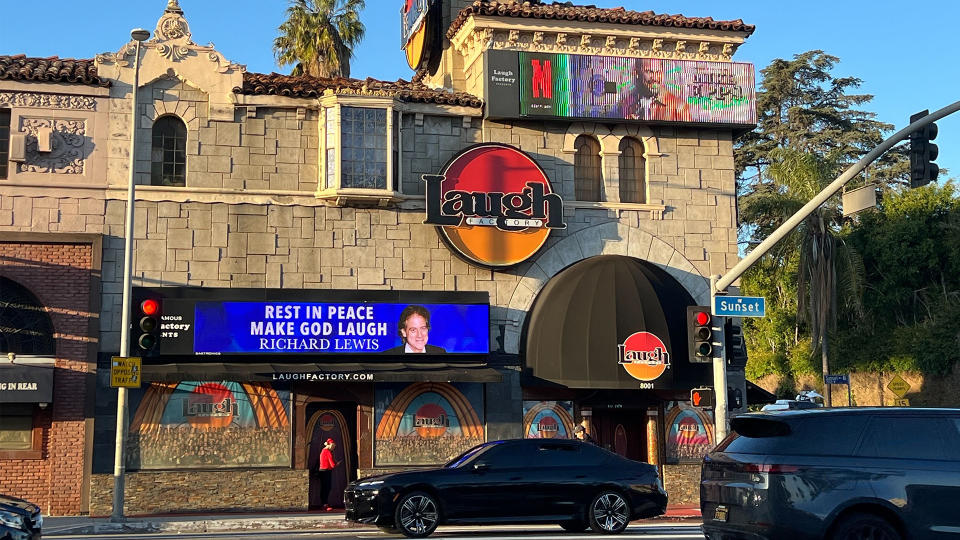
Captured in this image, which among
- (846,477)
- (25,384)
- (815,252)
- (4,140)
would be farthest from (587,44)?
(846,477)

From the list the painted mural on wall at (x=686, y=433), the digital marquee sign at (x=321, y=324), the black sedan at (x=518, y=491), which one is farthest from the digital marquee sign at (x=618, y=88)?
the black sedan at (x=518, y=491)

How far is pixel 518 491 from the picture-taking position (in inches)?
691

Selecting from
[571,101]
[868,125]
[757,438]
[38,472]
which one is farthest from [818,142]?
[757,438]

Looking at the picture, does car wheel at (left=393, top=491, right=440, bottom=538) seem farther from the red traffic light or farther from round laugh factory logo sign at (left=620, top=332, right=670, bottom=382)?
round laugh factory logo sign at (left=620, top=332, right=670, bottom=382)

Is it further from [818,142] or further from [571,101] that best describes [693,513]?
[818,142]

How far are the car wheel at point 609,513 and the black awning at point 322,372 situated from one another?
6.84 meters

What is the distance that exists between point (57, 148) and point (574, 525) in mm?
14146

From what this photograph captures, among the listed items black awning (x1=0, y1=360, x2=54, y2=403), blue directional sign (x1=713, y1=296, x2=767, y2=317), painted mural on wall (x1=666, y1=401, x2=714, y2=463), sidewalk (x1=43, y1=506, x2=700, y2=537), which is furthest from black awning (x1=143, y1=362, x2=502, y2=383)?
blue directional sign (x1=713, y1=296, x2=767, y2=317)

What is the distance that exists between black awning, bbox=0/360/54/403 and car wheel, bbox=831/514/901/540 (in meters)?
17.2

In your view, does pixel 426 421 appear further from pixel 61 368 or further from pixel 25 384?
pixel 25 384

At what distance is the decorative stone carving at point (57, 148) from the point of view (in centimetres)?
2383

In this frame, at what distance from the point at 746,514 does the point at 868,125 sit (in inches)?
2277

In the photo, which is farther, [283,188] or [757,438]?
[283,188]

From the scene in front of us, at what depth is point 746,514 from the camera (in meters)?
11.3
